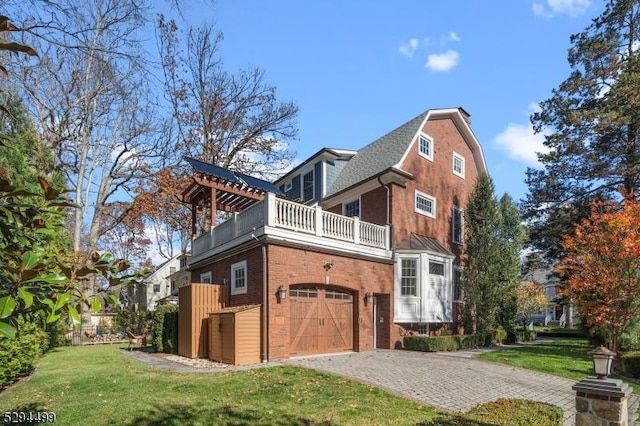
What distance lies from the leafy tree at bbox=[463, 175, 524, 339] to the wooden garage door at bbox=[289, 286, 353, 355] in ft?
22.6

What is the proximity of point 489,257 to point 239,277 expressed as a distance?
11.6 meters

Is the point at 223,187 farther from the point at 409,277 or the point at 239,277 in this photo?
the point at 409,277

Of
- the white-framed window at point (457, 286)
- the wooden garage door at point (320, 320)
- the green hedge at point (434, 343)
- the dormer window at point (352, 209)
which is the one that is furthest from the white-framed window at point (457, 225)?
the wooden garage door at point (320, 320)

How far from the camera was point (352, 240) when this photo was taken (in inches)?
628

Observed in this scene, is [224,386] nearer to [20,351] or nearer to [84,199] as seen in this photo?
[20,351]

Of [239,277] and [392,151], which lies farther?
[392,151]

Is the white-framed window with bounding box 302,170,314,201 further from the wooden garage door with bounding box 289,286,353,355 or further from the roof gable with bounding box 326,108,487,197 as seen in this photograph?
the wooden garage door with bounding box 289,286,353,355

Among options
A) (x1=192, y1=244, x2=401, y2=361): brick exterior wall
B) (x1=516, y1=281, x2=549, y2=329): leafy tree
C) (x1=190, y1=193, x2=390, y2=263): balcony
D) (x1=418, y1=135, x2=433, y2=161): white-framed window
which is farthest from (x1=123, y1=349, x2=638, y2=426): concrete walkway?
(x1=516, y1=281, x2=549, y2=329): leafy tree

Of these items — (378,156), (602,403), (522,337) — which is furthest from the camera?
(522,337)

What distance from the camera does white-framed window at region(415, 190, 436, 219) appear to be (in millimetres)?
19413

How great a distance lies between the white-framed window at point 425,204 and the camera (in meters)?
19.4

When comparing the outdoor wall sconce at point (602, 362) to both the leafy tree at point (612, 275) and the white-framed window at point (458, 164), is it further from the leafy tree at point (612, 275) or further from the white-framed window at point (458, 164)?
the white-framed window at point (458, 164)

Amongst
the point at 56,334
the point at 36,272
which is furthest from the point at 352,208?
the point at 36,272

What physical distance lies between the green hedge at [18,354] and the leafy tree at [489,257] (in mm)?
16615
